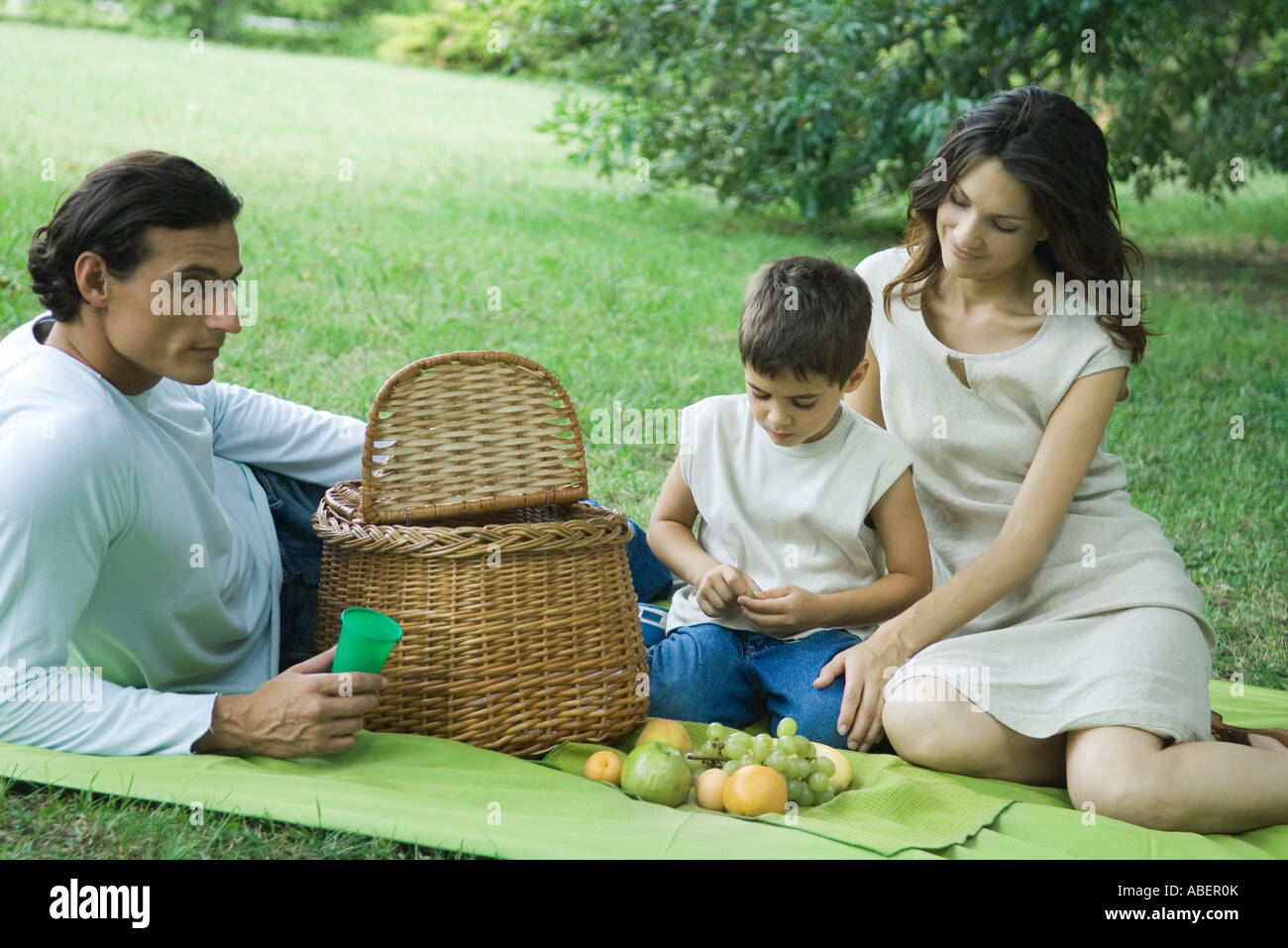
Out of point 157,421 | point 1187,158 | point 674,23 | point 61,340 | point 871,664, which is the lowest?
point 871,664

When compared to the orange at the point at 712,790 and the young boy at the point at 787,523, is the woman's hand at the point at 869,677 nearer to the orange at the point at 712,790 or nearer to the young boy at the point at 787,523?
the young boy at the point at 787,523

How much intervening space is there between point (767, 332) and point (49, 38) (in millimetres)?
18273

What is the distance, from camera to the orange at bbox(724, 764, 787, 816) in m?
2.57

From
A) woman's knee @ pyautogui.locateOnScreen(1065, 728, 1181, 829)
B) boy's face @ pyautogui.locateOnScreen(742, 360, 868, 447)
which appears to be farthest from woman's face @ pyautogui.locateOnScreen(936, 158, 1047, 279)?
woman's knee @ pyautogui.locateOnScreen(1065, 728, 1181, 829)

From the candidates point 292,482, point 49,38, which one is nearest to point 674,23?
point 292,482

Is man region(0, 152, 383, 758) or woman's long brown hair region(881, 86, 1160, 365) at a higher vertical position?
woman's long brown hair region(881, 86, 1160, 365)

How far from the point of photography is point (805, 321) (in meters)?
2.81

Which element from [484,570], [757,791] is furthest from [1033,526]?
[484,570]

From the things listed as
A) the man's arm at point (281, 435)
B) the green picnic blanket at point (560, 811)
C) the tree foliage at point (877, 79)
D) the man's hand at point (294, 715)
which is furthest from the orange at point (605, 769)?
the tree foliage at point (877, 79)

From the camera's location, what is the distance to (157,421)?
2668mm

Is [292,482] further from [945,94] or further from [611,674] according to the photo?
[945,94]

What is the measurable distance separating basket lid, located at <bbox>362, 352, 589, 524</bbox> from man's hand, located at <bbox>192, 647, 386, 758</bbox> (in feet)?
1.41

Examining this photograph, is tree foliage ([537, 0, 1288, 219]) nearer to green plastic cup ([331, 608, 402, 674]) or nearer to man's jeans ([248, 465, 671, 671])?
man's jeans ([248, 465, 671, 671])

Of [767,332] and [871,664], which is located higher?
[767,332]
